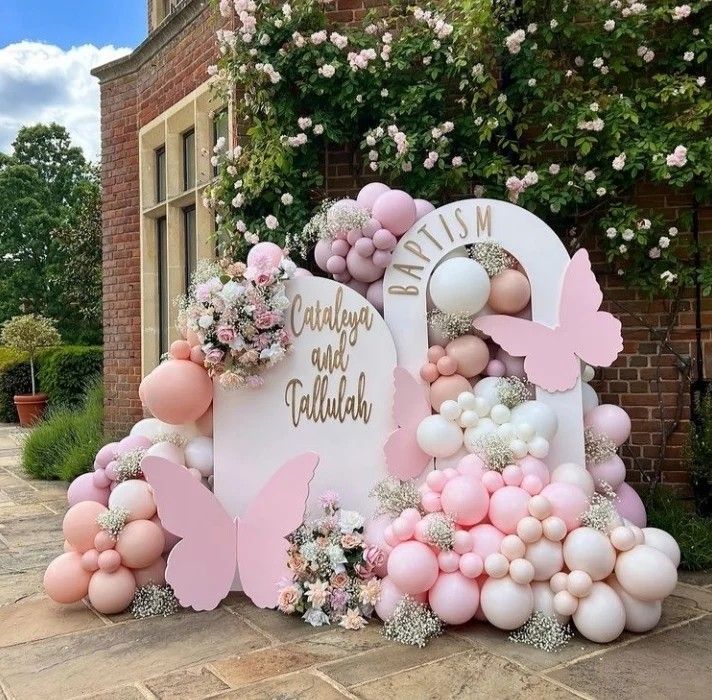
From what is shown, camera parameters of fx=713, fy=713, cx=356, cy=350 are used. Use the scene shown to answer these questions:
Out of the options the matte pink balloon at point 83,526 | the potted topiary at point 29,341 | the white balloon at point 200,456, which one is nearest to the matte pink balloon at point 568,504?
the white balloon at point 200,456

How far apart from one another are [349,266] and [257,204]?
4.38 ft

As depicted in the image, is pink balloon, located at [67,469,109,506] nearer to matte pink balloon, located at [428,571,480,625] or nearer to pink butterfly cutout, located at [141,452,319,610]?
pink butterfly cutout, located at [141,452,319,610]

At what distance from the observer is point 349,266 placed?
3615 millimetres

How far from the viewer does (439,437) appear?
10.5 ft

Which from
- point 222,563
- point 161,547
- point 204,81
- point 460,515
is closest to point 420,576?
point 460,515

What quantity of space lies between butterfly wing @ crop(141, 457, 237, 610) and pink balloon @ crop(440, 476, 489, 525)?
1.04 meters

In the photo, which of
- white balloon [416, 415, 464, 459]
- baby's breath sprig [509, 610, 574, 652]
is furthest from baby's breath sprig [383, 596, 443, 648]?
white balloon [416, 415, 464, 459]

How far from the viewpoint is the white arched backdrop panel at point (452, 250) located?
3430 mm

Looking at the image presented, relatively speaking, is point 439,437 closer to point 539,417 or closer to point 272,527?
point 539,417

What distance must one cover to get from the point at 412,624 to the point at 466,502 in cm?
53

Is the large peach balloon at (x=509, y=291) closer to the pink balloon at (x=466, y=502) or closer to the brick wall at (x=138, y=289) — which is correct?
the pink balloon at (x=466, y=502)

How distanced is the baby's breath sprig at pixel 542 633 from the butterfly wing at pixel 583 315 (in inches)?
47.2

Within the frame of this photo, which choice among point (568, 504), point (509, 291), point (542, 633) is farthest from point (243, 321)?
point (542, 633)

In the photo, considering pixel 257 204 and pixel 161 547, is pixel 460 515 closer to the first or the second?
pixel 161 547
